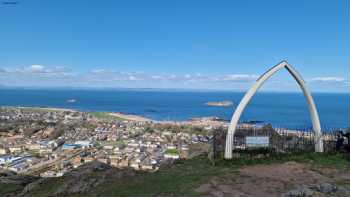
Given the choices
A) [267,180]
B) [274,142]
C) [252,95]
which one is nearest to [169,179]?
[267,180]

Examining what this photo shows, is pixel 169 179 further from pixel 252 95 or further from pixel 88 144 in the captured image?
pixel 88 144

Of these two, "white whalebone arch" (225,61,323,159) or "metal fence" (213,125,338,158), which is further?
"metal fence" (213,125,338,158)

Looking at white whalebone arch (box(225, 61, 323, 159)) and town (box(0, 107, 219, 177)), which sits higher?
white whalebone arch (box(225, 61, 323, 159))

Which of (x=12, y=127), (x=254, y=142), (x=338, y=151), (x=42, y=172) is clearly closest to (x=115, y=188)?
(x=254, y=142)

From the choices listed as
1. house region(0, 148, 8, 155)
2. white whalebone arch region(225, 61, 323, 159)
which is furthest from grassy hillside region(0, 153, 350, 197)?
house region(0, 148, 8, 155)

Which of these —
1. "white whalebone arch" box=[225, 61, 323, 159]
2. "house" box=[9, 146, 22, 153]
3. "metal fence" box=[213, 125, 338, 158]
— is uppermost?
"white whalebone arch" box=[225, 61, 323, 159]

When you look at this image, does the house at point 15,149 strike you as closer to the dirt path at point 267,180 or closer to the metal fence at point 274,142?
the metal fence at point 274,142

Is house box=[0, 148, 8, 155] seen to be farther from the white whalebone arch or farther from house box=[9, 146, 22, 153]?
the white whalebone arch

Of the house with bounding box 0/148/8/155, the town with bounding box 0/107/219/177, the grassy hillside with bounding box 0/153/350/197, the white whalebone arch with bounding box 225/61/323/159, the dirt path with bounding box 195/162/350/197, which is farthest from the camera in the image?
the house with bounding box 0/148/8/155

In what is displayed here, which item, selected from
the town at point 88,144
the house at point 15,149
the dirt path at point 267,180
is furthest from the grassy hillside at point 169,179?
the house at point 15,149
